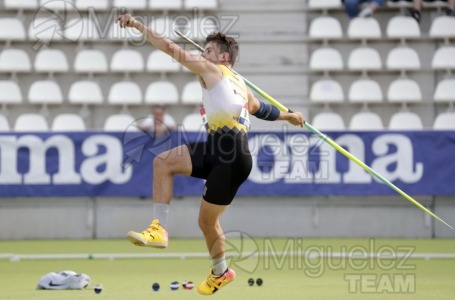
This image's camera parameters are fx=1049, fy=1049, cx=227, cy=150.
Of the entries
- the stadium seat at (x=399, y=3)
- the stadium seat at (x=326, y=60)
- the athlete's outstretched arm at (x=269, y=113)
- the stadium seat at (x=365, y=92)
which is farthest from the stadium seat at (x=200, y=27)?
the athlete's outstretched arm at (x=269, y=113)

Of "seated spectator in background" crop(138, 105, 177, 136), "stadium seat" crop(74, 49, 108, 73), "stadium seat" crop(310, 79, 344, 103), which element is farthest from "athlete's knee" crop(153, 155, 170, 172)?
"stadium seat" crop(74, 49, 108, 73)

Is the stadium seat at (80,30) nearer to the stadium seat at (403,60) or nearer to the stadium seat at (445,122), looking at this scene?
the stadium seat at (403,60)

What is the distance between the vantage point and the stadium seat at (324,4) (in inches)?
788

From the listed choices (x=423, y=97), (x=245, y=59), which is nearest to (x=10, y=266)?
(x=245, y=59)

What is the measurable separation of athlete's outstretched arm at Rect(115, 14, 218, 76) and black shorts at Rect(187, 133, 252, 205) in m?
0.64

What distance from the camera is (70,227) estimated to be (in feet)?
58.0

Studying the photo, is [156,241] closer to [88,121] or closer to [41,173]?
[41,173]

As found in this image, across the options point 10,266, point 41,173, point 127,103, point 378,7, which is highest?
point 378,7

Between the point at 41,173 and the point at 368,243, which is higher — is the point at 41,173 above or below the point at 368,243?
above

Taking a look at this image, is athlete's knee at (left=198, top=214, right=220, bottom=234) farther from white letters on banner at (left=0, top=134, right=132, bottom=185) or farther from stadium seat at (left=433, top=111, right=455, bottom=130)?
stadium seat at (left=433, top=111, right=455, bottom=130)

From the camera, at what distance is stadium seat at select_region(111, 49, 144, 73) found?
19469mm

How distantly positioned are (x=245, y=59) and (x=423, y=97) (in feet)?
11.4

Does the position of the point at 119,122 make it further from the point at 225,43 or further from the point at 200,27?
the point at 225,43

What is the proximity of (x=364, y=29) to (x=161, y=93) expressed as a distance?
13.1 feet
